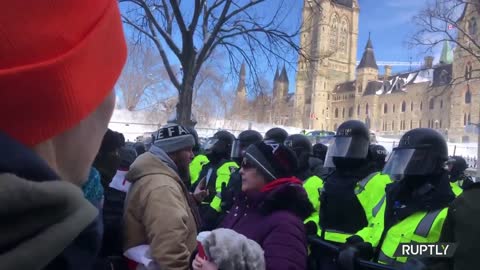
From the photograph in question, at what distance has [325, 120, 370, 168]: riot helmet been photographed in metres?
5.09

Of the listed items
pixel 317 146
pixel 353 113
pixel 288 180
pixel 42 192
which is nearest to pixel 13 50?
pixel 42 192

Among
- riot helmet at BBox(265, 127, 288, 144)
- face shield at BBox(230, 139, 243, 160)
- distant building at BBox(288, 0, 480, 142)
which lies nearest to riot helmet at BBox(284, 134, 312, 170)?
riot helmet at BBox(265, 127, 288, 144)

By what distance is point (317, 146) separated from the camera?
31.7 feet

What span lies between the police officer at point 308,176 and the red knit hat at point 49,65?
3116 mm

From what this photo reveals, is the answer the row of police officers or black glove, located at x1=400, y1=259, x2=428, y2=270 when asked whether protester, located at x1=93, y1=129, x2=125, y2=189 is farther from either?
black glove, located at x1=400, y1=259, x2=428, y2=270

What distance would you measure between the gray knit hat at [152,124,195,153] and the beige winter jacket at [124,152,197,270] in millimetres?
638

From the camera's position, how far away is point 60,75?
780 mm

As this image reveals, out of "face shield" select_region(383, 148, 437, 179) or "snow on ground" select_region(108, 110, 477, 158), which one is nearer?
"face shield" select_region(383, 148, 437, 179)

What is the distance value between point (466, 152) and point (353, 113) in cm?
7223

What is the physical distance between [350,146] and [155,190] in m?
2.97

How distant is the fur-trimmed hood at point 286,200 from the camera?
9.66 ft

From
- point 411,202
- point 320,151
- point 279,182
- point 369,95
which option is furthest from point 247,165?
point 369,95

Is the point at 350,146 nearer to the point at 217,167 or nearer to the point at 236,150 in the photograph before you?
the point at 217,167

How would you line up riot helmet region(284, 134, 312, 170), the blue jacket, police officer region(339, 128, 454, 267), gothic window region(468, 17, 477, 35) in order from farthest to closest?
1. gothic window region(468, 17, 477, 35)
2. riot helmet region(284, 134, 312, 170)
3. police officer region(339, 128, 454, 267)
4. the blue jacket
